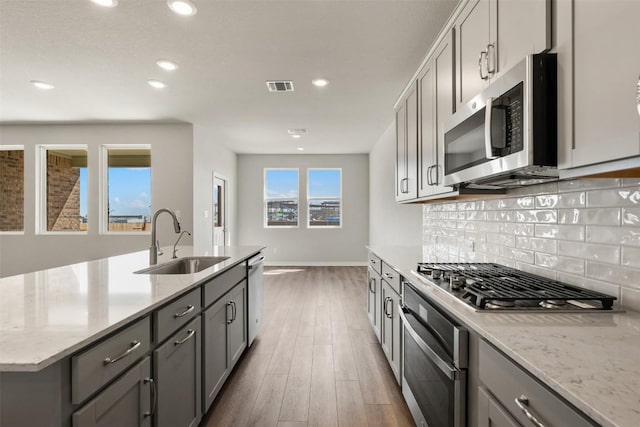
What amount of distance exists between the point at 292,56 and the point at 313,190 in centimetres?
504

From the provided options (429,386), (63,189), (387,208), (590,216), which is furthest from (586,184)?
(63,189)

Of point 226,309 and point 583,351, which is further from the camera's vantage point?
point 226,309

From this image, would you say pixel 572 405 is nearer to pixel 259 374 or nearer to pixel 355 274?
pixel 259 374

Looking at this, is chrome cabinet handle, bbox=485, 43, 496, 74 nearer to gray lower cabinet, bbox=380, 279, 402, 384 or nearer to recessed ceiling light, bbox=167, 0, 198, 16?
gray lower cabinet, bbox=380, 279, 402, 384

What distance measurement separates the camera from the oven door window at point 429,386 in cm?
125

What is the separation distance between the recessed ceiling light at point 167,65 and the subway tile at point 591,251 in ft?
10.8

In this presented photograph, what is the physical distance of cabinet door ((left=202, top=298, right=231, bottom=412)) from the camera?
73.5 inches

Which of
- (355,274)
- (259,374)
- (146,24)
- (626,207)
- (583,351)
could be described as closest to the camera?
(583,351)

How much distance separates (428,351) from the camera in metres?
1.46

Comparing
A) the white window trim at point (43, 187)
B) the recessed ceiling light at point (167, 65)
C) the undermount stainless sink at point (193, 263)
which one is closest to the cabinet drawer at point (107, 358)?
the undermount stainless sink at point (193, 263)

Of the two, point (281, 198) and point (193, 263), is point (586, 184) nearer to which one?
point (193, 263)

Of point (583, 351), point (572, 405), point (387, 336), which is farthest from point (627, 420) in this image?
point (387, 336)

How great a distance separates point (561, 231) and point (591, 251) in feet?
0.54

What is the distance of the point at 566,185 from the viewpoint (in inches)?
55.9
